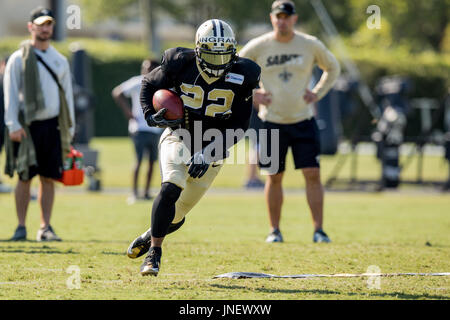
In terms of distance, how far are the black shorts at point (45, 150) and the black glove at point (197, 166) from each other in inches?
95.1

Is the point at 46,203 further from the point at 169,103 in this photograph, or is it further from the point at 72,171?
the point at 169,103

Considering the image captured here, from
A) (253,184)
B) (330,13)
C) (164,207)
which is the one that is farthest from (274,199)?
(330,13)

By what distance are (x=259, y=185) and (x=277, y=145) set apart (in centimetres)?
646

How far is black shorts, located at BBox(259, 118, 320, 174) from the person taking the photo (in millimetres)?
8352

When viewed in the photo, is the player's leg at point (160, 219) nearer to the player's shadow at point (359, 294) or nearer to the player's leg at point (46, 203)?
the player's shadow at point (359, 294)

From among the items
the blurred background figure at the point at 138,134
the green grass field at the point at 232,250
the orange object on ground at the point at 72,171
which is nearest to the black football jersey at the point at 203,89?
the green grass field at the point at 232,250

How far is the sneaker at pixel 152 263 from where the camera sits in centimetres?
598

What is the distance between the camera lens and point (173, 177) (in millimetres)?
6051

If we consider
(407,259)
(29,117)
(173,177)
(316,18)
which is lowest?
(407,259)

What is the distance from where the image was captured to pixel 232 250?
25.4 feet

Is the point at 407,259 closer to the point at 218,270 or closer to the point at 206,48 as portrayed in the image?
the point at 218,270

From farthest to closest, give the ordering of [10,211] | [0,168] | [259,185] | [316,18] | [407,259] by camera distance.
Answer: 1. [316,18]
2. [0,168]
3. [259,185]
4. [10,211]
5. [407,259]

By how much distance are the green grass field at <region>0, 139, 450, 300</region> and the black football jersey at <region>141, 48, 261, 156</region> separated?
3.80 ft

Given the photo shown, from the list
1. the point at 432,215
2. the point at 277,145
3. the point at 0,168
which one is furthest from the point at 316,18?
the point at 277,145
